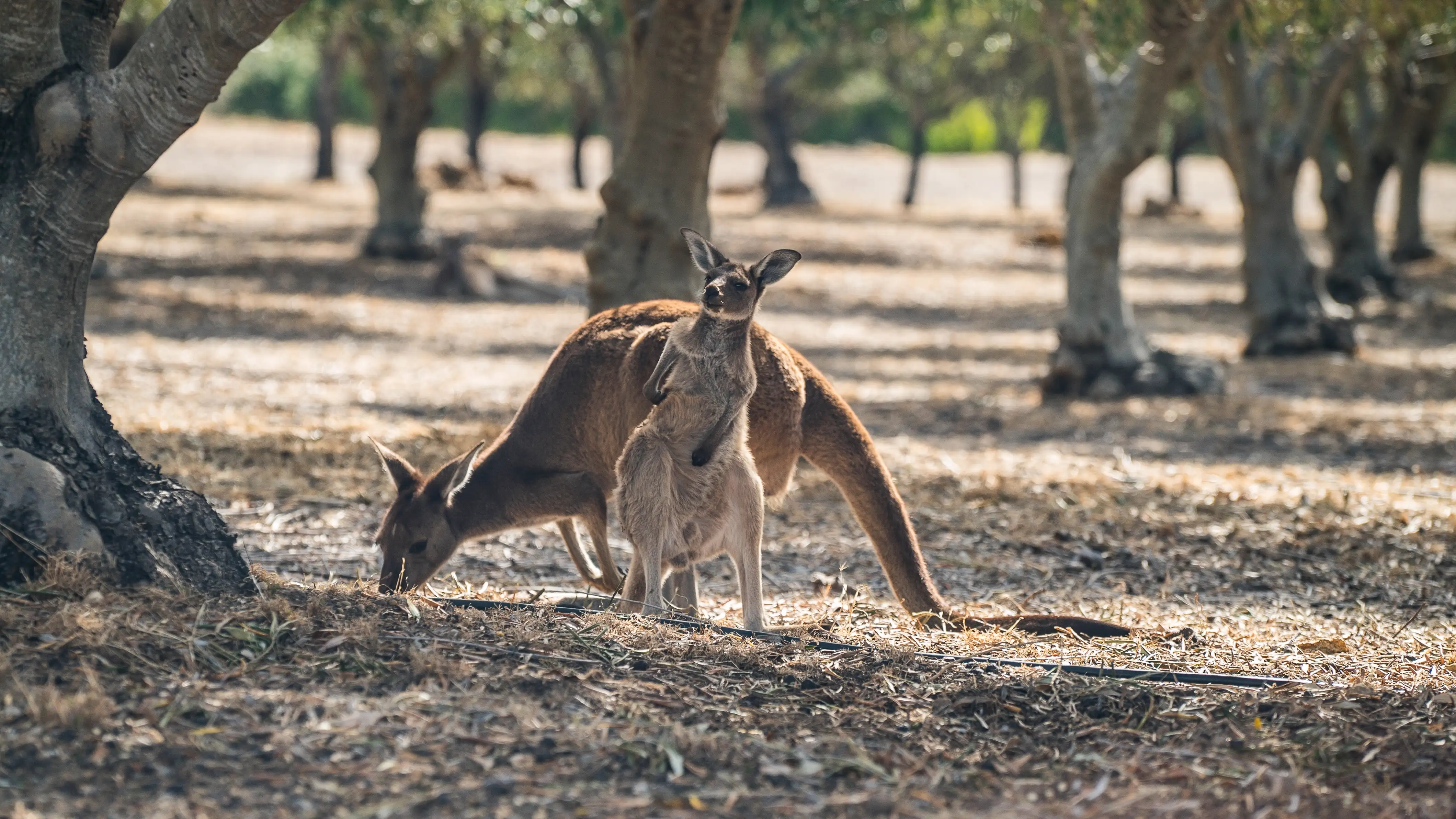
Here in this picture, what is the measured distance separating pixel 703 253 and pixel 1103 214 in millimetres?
6067

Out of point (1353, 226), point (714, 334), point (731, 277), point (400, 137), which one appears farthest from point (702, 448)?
point (1353, 226)

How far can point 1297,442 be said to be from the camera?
30.3ft

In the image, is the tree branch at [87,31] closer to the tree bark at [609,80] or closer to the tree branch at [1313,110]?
the tree branch at [1313,110]

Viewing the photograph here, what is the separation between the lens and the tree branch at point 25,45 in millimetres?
4082

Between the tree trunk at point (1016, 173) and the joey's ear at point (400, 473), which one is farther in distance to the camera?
the tree trunk at point (1016, 173)

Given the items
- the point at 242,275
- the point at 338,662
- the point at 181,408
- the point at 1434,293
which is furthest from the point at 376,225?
the point at 338,662

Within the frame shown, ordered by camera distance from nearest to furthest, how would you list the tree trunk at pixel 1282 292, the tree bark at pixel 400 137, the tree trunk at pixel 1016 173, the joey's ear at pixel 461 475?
1. the joey's ear at pixel 461 475
2. the tree trunk at pixel 1282 292
3. the tree bark at pixel 400 137
4. the tree trunk at pixel 1016 173

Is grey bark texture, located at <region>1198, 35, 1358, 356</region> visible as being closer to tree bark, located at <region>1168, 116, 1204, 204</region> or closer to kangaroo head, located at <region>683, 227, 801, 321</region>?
kangaroo head, located at <region>683, 227, 801, 321</region>

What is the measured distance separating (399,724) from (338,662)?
407 mm

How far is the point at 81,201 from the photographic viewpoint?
4246mm

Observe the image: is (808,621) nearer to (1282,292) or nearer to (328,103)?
(1282,292)

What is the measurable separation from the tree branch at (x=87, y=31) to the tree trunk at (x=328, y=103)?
83.4 feet

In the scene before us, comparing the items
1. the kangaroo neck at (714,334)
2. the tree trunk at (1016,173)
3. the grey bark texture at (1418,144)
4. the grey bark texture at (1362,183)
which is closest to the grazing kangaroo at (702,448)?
the kangaroo neck at (714,334)

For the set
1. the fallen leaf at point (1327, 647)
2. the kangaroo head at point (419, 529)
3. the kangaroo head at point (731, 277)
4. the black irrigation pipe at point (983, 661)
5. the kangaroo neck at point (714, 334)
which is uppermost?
the kangaroo head at point (731, 277)
